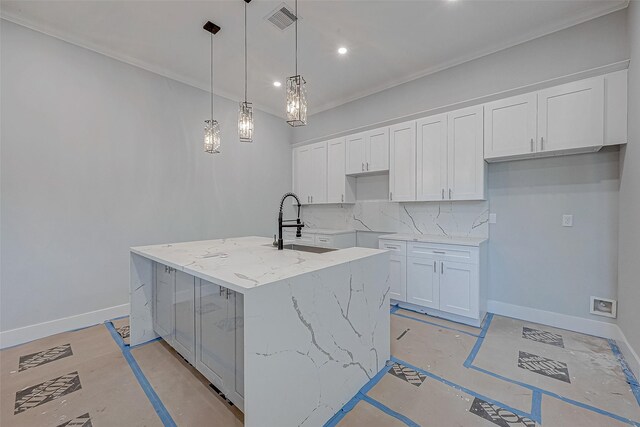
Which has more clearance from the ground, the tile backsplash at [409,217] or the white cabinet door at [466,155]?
the white cabinet door at [466,155]

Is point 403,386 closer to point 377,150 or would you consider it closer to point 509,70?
point 377,150

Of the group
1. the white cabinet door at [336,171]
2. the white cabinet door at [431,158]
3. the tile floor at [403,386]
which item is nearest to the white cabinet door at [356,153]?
the white cabinet door at [336,171]

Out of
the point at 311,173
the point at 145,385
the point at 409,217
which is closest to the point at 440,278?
the point at 409,217

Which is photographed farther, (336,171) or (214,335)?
(336,171)

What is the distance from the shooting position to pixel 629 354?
2.07 meters

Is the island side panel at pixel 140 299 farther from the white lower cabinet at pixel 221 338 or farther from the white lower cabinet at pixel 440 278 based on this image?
the white lower cabinet at pixel 440 278

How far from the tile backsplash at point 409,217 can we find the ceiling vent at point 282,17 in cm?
257

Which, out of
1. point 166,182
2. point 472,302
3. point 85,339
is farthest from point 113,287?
point 472,302

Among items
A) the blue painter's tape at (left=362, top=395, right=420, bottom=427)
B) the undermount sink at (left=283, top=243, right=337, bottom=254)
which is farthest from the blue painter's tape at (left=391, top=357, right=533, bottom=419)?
the undermount sink at (left=283, top=243, right=337, bottom=254)

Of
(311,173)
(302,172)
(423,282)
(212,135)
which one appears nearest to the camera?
(212,135)

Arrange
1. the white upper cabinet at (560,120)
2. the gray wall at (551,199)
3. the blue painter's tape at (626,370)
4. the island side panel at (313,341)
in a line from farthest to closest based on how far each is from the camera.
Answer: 1. the gray wall at (551,199)
2. the white upper cabinet at (560,120)
3. the blue painter's tape at (626,370)
4. the island side panel at (313,341)

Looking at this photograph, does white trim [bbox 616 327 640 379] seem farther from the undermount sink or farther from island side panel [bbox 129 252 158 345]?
island side panel [bbox 129 252 158 345]

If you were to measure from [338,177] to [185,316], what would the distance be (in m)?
3.00

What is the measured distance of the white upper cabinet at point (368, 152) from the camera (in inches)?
148
